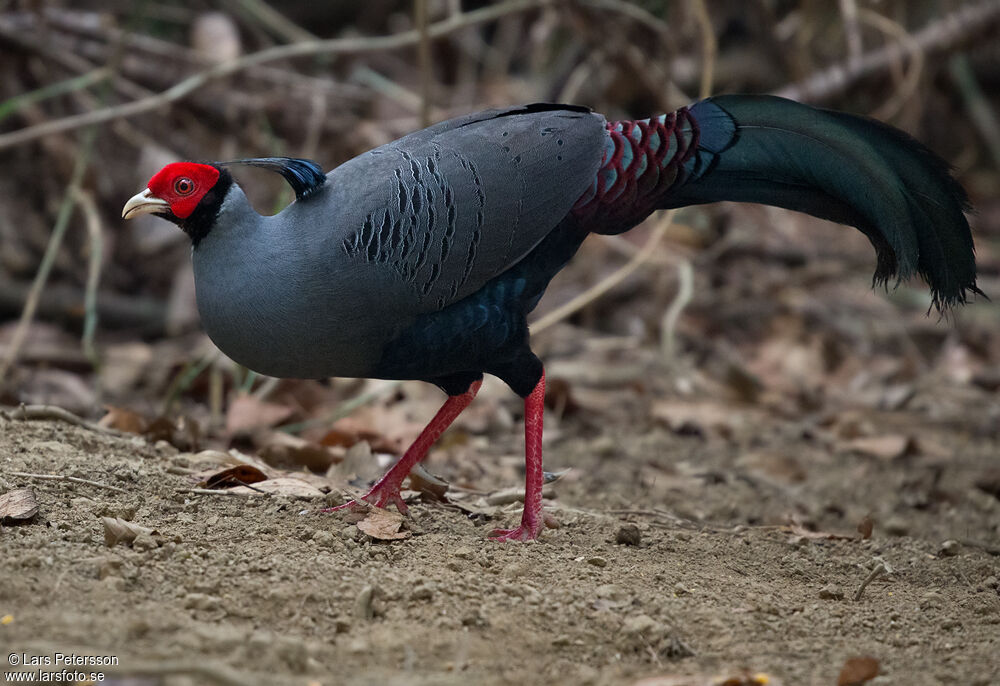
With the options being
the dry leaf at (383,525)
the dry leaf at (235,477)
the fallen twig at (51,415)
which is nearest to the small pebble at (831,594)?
the dry leaf at (383,525)

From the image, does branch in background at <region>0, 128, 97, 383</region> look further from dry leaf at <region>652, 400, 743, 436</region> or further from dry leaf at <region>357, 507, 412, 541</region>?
dry leaf at <region>652, 400, 743, 436</region>

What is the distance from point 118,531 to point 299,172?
101 cm

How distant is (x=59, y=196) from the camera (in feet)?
20.4

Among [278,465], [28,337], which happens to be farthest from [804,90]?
[28,337]

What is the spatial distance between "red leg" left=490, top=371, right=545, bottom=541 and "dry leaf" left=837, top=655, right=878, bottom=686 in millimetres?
1102

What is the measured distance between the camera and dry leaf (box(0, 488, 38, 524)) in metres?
2.62

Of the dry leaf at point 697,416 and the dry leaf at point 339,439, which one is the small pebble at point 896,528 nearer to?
the dry leaf at point 697,416

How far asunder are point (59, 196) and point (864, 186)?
4725 mm

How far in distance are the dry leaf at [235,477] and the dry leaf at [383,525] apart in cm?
44

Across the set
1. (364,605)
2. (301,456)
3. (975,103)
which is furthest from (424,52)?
(975,103)

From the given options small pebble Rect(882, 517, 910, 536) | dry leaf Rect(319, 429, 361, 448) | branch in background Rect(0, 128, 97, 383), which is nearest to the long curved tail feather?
small pebble Rect(882, 517, 910, 536)

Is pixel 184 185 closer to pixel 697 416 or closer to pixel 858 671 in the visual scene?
pixel 858 671

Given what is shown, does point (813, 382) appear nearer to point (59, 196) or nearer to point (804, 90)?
point (804, 90)

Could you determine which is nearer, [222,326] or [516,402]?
[222,326]
